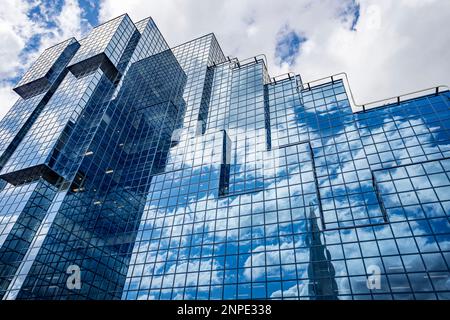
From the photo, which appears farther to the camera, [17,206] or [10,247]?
[17,206]

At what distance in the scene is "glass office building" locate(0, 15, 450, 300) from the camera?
131ft

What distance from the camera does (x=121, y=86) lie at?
282 feet

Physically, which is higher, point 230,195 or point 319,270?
point 230,195

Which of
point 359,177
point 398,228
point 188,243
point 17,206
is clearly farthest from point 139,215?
point 398,228

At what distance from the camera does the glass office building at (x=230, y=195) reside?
40.1m

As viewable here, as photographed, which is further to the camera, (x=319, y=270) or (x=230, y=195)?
(x=230, y=195)

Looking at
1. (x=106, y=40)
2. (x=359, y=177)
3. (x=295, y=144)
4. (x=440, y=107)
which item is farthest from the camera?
(x=106, y=40)

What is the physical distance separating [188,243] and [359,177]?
28.7 metres

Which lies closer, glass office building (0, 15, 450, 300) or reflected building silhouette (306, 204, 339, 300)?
reflected building silhouette (306, 204, 339, 300)

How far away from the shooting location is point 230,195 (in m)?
53.9
